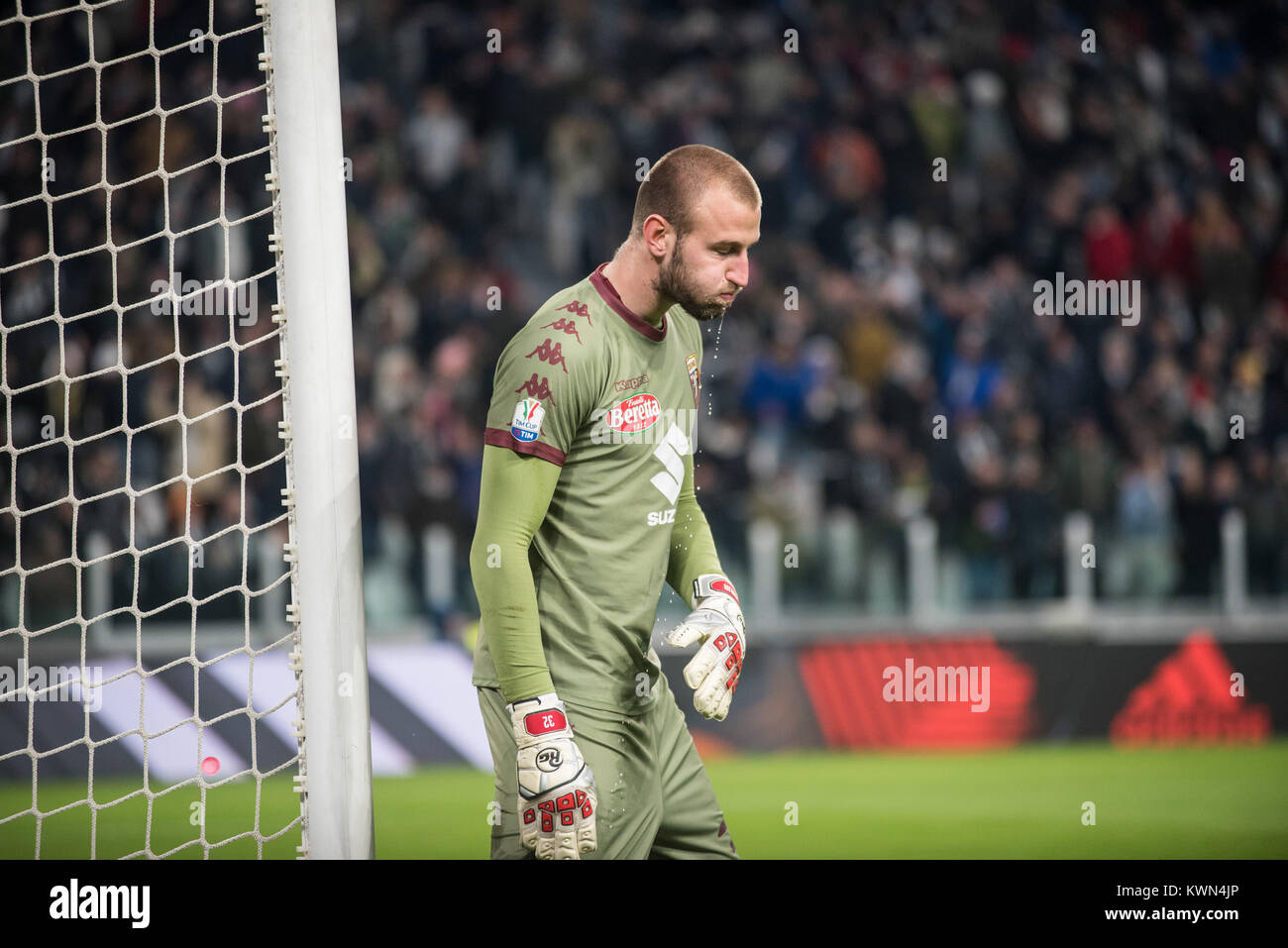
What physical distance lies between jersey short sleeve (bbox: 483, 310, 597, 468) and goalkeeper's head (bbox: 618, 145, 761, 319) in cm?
22

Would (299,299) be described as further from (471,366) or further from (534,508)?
(471,366)

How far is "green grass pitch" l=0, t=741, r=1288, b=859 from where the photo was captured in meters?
4.91

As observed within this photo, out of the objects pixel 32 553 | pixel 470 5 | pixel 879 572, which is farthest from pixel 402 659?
pixel 470 5

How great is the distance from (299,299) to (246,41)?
6388mm

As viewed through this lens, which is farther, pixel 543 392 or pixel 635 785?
pixel 635 785

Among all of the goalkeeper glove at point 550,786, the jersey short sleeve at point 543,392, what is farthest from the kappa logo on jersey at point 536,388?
the goalkeeper glove at point 550,786

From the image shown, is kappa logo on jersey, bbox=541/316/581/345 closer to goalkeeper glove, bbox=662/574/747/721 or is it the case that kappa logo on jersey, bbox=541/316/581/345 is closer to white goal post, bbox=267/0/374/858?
white goal post, bbox=267/0/374/858

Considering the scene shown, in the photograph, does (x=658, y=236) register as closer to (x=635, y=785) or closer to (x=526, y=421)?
(x=526, y=421)

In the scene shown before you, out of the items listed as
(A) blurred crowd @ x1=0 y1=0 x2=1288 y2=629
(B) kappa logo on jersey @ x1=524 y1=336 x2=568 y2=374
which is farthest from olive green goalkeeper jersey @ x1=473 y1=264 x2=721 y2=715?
(A) blurred crowd @ x1=0 y1=0 x2=1288 y2=629

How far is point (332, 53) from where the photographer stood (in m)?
2.67

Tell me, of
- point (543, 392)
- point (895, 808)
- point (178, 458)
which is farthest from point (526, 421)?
point (178, 458)

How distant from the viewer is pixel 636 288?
2.58 meters

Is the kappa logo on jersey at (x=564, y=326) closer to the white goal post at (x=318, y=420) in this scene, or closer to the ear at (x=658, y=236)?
the ear at (x=658, y=236)

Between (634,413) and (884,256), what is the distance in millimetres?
6394
